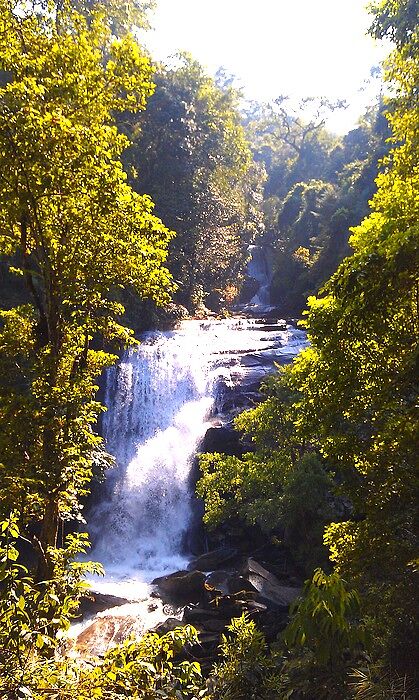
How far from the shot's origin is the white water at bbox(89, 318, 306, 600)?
17516mm

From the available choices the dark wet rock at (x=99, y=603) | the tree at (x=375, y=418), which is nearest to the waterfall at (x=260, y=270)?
the dark wet rock at (x=99, y=603)

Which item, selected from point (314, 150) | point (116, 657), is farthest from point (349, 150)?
point (116, 657)

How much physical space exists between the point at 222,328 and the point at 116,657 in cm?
2542

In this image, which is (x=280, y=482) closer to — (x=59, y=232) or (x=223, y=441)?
(x=223, y=441)

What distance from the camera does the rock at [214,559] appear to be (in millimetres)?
15234

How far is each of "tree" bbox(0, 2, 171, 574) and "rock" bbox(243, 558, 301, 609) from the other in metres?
6.70

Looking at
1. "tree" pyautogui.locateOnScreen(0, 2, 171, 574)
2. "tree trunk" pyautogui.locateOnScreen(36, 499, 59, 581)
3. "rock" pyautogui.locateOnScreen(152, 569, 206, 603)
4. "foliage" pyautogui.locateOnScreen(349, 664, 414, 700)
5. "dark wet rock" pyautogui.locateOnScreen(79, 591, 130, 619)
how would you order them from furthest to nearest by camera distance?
"dark wet rock" pyautogui.locateOnScreen(79, 591, 130, 619) < "rock" pyautogui.locateOnScreen(152, 569, 206, 603) < "tree trunk" pyautogui.locateOnScreen(36, 499, 59, 581) < "tree" pyautogui.locateOnScreen(0, 2, 171, 574) < "foliage" pyautogui.locateOnScreen(349, 664, 414, 700)

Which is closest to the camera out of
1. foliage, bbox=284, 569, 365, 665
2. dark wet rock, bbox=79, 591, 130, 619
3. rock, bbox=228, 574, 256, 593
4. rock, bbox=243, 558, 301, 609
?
foliage, bbox=284, 569, 365, 665

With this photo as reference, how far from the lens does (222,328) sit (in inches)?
1137

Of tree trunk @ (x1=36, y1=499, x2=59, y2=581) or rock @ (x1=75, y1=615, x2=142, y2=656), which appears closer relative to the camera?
tree trunk @ (x1=36, y1=499, x2=59, y2=581)

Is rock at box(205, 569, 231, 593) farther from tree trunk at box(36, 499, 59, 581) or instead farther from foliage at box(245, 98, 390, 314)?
foliage at box(245, 98, 390, 314)

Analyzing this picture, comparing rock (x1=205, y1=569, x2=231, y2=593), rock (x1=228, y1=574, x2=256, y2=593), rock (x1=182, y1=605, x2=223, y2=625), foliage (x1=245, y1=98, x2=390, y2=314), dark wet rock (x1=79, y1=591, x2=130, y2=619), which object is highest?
foliage (x1=245, y1=98, x2=390, y2=314)

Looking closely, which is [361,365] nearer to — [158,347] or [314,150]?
[158,347]

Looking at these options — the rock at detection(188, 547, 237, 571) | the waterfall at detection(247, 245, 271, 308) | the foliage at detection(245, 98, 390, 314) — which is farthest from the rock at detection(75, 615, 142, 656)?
the waterfall at detection(247, 245, 271, 308)
